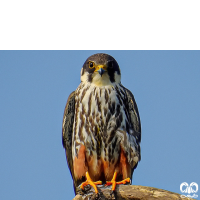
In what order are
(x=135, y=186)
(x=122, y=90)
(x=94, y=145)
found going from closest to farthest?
(x=135, y=186)
(x=94, y=145)
(x=122, y=90)

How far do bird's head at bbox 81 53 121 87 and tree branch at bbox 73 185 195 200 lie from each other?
168 cm

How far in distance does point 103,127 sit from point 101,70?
2.87ft

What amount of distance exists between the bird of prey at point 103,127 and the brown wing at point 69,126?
2 centimetres

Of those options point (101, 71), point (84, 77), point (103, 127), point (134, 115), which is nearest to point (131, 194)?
point (103, 127)

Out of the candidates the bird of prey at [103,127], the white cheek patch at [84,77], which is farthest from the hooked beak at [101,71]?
the white cheek patch at [84,77]

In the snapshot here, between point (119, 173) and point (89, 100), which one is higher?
point (89, 100)

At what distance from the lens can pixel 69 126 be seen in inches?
219

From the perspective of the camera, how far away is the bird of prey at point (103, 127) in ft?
16.9

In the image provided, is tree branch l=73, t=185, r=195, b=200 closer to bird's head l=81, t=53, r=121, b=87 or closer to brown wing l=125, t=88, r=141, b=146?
brown wing l=125, t=88, r=141, b=146

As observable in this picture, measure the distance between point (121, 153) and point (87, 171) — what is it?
59 centimetres

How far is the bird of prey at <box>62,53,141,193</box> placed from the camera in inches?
202

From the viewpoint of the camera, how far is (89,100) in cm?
527

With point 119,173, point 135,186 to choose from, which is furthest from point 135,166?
point 135,186

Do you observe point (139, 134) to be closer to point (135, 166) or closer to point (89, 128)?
point (135, 166)
